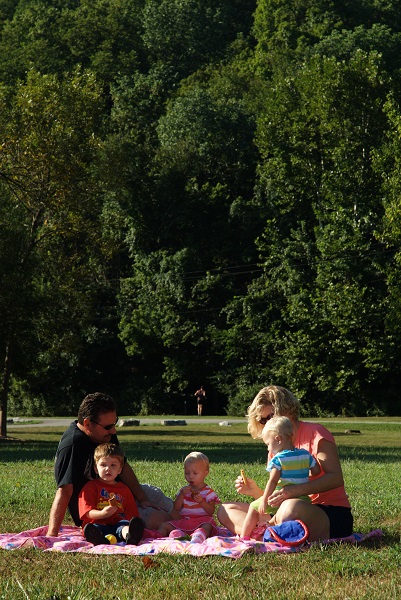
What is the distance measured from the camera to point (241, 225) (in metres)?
53.6

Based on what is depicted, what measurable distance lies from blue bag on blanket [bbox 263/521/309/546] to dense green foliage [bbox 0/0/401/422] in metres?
25.9

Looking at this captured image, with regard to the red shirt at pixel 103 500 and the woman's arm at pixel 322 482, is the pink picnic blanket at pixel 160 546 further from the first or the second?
the woman's arm at pixel 322 482

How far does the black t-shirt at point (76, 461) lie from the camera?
26.8 ft

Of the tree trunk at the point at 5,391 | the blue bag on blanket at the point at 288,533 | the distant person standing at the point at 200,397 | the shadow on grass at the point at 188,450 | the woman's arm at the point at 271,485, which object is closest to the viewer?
the blue bag on blanket at the point at 288,533

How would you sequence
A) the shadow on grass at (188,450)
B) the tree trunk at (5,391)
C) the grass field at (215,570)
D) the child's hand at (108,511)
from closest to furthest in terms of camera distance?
the grass field at (215,570) → the child's hand at (108,511) → the shadow on grass at (188,450) → the tree trunk at (5,391)

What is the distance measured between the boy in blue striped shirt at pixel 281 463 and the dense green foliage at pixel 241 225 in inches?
1012

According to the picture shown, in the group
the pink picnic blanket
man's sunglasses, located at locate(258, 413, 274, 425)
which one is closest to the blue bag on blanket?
the pink picnic blanket

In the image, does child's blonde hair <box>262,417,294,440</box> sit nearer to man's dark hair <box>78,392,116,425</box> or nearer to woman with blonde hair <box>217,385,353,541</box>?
woman with blonde hair <box>217,385,353,541</box>

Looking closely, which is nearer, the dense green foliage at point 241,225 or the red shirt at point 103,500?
the red shirt at point 103,500

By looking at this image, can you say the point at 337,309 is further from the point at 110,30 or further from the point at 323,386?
the point at 110,30

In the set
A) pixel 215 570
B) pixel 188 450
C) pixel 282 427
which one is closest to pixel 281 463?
pixel 282 427

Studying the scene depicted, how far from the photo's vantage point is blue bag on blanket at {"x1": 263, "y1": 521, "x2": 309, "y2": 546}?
293 inches

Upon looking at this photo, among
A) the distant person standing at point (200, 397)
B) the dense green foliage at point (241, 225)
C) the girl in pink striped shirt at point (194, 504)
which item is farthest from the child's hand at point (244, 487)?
the distant person standing at point (200, 397)

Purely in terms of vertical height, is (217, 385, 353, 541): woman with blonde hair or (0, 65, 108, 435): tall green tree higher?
(0, 65, 108, 435): tall green tree
